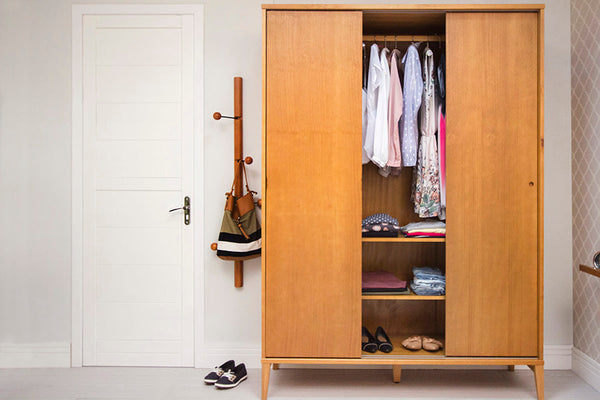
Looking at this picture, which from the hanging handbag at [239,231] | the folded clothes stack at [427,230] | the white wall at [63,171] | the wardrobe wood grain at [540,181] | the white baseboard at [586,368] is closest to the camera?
the wardrobe wood grain at [540,181]

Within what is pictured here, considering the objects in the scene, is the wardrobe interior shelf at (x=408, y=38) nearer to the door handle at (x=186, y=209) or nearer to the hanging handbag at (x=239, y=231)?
the hanging handbag at (x=239, y=231)

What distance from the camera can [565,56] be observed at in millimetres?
2580

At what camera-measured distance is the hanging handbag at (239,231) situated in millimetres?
2482

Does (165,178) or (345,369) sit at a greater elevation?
(165,178)

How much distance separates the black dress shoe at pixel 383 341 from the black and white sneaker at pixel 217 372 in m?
0.86

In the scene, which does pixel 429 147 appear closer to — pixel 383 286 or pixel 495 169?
pixel 495 169

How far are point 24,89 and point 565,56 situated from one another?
337 centimetres

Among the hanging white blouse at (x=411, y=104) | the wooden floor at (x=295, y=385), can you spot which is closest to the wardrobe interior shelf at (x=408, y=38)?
the hanging white blouse at (x=411, y=104)

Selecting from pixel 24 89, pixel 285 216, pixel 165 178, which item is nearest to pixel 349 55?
pixel 285 216

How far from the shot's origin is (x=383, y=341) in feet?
Result: 7.64

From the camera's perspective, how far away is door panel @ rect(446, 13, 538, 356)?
214 cm

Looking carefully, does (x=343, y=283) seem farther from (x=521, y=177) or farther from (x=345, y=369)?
(x=521, y=177)

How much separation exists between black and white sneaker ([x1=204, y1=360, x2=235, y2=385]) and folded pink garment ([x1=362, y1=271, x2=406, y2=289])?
0.92 metres

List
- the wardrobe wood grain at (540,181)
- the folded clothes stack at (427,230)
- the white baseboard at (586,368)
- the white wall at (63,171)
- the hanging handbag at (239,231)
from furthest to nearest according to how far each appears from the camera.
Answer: the white wall at (63,171) < the hanging handbag at (239,231) < the white baseboard at (586,368) < the folded clothes stack at (427,230) < the wardrobe wood grain at (540,181)
